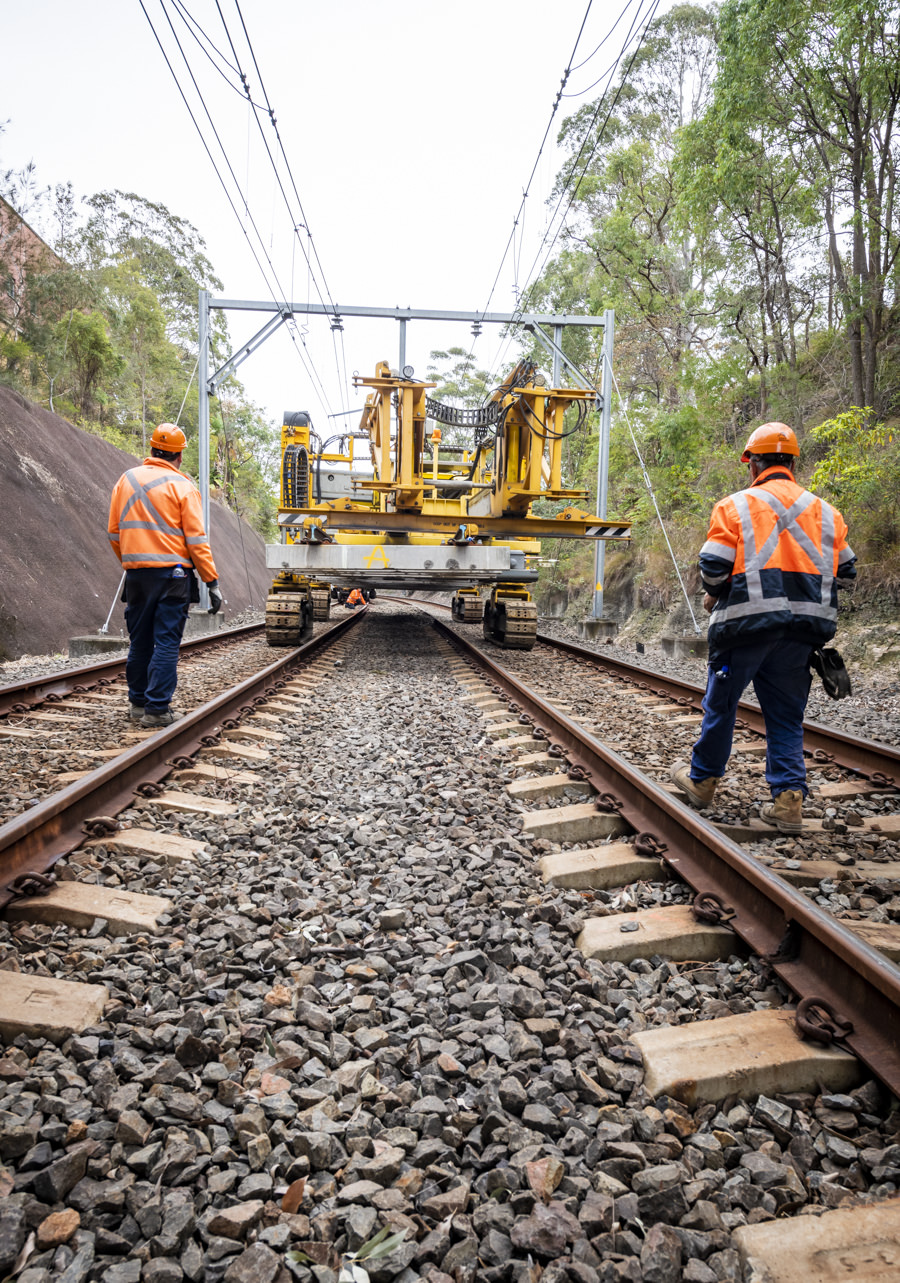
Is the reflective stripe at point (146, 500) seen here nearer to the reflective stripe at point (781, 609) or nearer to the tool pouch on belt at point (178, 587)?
the tool pouch on belt at point (178, 587)

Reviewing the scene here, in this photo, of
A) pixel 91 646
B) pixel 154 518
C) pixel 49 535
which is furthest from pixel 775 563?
pixel 49 535

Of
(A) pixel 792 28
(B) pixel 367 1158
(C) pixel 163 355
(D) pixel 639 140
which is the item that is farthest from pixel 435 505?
(C) pixel 163 355

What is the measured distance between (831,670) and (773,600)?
1.84 ft

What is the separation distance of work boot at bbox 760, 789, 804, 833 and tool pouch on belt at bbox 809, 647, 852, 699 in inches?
19.0

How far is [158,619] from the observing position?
4824mm

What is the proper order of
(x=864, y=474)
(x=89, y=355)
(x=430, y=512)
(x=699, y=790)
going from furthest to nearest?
(x=89, y=355) → (x=430, y=512) → (x=864, y=474) → (x=699, y=790)

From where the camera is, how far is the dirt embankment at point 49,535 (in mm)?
9781

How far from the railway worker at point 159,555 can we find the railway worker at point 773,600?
3.04 meters

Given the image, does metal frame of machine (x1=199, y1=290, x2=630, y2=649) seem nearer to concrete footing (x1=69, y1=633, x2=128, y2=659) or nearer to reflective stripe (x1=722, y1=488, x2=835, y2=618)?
concrete footing (x1=69, y1=633, x2=128, y2=659)

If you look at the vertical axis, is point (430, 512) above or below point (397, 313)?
below

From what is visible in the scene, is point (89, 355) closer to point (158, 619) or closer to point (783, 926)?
point (158, 619)

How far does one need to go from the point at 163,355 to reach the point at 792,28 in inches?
1131

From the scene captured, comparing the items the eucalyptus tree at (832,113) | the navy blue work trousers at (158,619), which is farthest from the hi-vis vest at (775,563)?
the eucalyptus tree at (832,113)

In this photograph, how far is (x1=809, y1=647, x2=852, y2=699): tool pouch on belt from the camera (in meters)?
3.41
